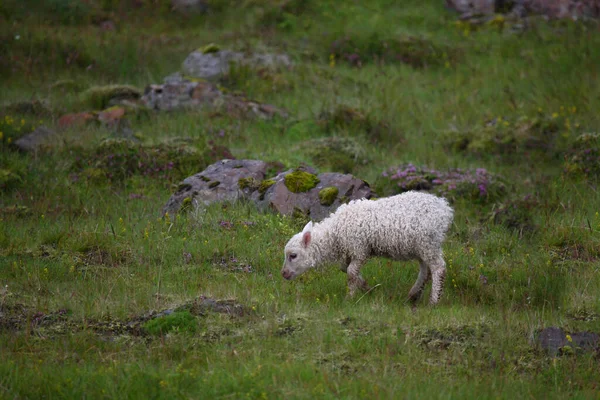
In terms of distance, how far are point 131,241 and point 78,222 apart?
5.07 ft

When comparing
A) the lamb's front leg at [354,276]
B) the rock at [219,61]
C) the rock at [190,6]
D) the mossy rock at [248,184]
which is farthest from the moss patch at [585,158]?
the rock at [190,6]

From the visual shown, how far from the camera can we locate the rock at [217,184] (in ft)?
39.7

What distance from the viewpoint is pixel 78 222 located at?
11.7m

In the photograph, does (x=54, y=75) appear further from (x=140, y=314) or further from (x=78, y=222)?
(x=140, y=314)

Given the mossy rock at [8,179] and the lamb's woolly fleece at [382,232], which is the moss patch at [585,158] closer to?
the lamb's woolly fleece at [382,232]

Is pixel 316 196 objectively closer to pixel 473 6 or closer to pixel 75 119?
pixel 75 119

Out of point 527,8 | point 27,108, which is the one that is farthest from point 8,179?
point 527,8

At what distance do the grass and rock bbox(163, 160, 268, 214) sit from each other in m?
0.39

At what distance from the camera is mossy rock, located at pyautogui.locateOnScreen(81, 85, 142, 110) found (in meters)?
17.7

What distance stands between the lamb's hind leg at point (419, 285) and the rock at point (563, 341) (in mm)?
1870

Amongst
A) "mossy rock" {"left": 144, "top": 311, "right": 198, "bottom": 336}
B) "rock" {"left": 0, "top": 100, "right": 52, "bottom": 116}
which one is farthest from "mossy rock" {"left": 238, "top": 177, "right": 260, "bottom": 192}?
"rock" {"left": 0, "top": 100, "right": 52, "bottom": 116}

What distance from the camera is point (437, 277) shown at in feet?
28.9

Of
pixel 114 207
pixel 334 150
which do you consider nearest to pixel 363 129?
pixel 334 150

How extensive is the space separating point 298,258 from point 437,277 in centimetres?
175
